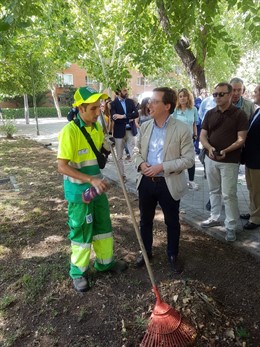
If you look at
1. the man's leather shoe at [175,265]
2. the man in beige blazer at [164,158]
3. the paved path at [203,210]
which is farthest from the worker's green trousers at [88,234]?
the paved path at [203,210]

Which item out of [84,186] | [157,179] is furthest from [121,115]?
[84,186]

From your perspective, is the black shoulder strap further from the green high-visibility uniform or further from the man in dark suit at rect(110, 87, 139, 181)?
the man in dark suit at rect(110, 87, 139, 181)

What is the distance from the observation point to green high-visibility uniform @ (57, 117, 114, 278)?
9.37ft

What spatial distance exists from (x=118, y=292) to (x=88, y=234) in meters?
0.69

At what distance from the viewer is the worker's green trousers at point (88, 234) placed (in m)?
3.04

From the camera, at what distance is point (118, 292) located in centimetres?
315

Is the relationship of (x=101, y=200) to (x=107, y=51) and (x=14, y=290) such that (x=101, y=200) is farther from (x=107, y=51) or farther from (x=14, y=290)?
(x=107, y=51)

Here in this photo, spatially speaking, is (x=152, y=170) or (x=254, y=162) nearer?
(x=152, y=170)

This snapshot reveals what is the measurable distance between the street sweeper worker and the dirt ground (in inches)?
10.5

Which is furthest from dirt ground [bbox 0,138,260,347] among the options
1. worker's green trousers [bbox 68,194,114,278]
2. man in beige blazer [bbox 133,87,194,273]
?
man in beige blazer [bbox 133,87,194,273]

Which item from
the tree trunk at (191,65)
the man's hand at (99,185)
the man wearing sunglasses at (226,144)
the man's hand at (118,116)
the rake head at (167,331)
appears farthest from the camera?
the tree trunk at (191,65)

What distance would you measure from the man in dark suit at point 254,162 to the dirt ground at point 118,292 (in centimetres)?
74

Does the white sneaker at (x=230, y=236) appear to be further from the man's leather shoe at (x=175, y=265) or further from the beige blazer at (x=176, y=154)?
the beige blazer at (x=176, y=154)

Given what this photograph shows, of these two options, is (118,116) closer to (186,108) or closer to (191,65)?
(186,108)
